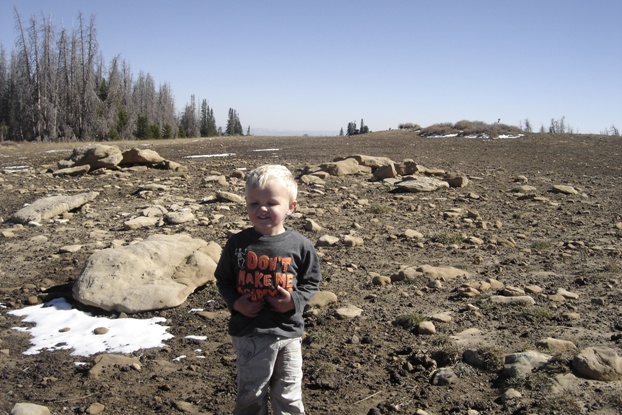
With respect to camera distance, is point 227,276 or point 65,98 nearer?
point 227,276

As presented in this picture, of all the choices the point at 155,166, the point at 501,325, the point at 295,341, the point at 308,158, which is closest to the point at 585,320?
the point at 501,325

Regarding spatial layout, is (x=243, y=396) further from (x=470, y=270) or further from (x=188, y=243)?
(x=470, y=270)

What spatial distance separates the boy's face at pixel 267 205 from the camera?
2812 mm

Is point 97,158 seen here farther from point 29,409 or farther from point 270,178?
point 270,178

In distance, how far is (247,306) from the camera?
111 inches

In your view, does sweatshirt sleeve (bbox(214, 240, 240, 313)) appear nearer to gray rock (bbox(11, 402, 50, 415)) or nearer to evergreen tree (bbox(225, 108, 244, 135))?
gray rock (bbox(11, 402, 50, 415))

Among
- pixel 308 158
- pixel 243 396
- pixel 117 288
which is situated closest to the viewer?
pixel 243 396

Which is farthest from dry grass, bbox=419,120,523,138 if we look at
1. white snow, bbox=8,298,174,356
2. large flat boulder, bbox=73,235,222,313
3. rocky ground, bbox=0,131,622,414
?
white snow, bbox=8,298,174,356

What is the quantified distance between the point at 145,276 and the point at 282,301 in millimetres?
3007

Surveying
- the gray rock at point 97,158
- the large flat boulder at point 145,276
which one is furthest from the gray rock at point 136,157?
the large flat boulder at point 145,276

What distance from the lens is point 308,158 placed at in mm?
16359

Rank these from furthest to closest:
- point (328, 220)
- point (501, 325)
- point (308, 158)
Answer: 1. point (308, 158)
2. point (328, 220)
3. point (501, 325)

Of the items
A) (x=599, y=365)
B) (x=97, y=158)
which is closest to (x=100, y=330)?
(x=599, y=365)

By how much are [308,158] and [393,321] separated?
11928 millimetres
